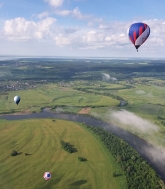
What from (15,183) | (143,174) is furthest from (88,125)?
(15,183)

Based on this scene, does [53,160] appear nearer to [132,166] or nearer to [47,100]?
[132,166]

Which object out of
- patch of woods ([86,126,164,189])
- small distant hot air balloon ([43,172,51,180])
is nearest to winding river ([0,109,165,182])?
patch of woods ([86,126,164,189])

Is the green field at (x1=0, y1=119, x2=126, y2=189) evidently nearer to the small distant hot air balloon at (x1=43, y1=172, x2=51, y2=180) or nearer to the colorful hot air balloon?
the small distant hot air balloon at (x1=43, y1=172, x2=51, y2=180)

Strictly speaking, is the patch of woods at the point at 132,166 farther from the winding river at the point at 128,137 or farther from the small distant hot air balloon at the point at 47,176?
the small distant hot air balloon at the point at 47,176

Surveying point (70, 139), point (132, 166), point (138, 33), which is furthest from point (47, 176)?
point (138, 33)

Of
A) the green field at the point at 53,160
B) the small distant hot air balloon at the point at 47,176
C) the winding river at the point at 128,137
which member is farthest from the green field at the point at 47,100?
the small distant hot air balloon at the point at 47,176

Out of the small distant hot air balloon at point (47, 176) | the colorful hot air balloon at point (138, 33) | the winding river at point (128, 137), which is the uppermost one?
the colorful hot air balloon at point (138, 33)
